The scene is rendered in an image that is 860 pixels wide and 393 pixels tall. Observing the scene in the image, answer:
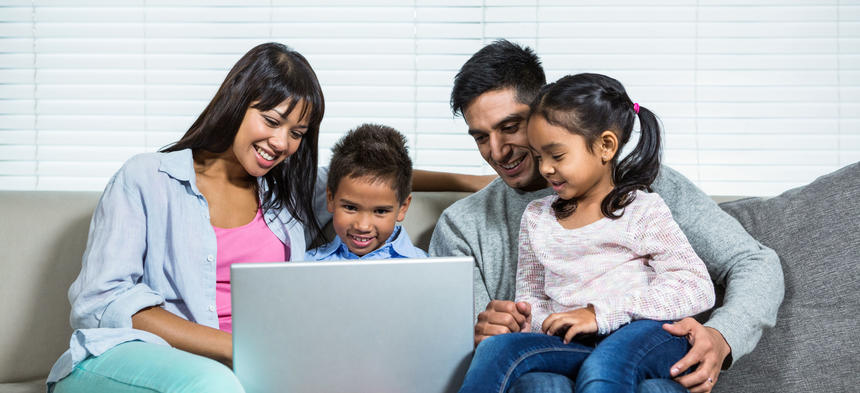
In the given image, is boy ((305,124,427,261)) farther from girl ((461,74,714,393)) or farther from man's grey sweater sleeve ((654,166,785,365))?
man's grey sweater sleeve ((654,166,785,365))

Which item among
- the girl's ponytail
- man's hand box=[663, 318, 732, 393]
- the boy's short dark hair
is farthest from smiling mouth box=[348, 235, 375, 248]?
man's hand box=[663, 318, 732, 393]

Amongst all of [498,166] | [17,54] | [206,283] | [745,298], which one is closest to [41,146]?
[17,54]

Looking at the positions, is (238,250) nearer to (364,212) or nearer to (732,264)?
(364,212)

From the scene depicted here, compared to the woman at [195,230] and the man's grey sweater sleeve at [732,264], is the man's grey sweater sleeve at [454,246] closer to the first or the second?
the woman at [195,230]

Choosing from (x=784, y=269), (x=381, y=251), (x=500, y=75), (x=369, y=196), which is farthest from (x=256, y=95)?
(x=784, y=269)

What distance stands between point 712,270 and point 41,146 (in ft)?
7.27

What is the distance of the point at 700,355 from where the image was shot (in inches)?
44.9

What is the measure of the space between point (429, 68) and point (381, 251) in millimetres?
892

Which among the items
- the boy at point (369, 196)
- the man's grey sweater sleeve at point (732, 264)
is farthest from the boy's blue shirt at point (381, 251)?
the man's grey sweater sleeve at point (732, 264)

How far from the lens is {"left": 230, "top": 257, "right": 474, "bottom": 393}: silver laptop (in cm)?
102

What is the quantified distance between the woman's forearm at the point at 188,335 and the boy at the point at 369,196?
43cm

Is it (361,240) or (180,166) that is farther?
(361,240)

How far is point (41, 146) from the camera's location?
7.66 feet

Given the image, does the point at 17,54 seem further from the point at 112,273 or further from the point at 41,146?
the point at 112,273
